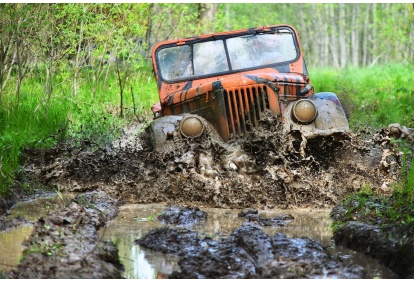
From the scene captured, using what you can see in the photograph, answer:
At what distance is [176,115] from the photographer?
8438 mm

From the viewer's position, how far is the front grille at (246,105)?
7.98 meters

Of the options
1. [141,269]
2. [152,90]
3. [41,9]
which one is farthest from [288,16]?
[141,269]

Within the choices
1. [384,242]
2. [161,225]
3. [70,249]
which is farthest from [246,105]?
[70,249]

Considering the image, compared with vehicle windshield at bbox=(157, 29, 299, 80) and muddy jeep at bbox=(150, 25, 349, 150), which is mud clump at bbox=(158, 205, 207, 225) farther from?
vehicle windshield at bbox=(157, 29, 299, 80)

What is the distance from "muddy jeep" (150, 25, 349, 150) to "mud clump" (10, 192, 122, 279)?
1.86 metres

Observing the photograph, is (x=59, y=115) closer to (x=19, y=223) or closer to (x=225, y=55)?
(x=225, y=55)

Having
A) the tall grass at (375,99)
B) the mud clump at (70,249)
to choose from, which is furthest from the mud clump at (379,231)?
the tall grass at (375,99)

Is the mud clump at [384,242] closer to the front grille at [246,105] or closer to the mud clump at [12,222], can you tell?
the front grille at [246,105]

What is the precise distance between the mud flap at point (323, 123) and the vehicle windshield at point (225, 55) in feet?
3.75

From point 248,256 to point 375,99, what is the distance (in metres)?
11.2

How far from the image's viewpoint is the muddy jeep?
8000 mm

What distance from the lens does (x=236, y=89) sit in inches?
315

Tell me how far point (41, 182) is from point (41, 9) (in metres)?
3.87

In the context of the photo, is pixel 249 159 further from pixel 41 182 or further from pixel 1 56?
pixel 1 56
